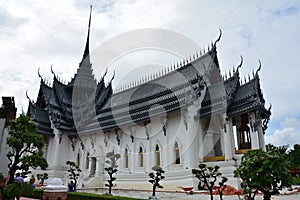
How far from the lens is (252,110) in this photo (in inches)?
546

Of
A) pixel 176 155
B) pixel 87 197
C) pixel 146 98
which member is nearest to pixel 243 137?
pixel 176 155

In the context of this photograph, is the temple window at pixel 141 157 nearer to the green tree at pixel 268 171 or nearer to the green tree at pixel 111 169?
the green tree at pixel 111 169

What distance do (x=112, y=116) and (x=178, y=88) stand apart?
5997 mm

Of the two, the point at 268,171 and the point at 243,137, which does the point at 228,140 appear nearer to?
the point at 243,137

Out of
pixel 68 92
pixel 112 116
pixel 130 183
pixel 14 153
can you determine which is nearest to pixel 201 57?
pixel 112 116

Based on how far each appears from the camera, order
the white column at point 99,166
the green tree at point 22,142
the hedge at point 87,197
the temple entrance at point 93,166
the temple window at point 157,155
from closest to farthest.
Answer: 1. the green tree at point 22,142
2. the hedge at point 87,197
3. the temple window at point 157,155
4. the white column at point 99,166
5. the temple entrance at point 93,166

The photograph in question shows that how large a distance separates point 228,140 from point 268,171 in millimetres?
9027

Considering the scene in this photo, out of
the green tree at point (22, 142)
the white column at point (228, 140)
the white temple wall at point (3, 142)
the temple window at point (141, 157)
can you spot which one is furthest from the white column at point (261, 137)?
the white temple wall at point (3, 142)

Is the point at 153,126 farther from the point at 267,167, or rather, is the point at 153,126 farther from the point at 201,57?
the point at 267,167

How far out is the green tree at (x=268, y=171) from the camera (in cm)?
532

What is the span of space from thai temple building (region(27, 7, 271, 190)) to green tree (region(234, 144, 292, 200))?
8058 millimetres

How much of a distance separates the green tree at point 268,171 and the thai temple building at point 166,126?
8.06 metres

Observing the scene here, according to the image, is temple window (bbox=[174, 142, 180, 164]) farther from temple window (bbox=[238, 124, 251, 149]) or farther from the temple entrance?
the temple entrance

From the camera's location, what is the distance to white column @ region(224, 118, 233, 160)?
1385 centimetres
